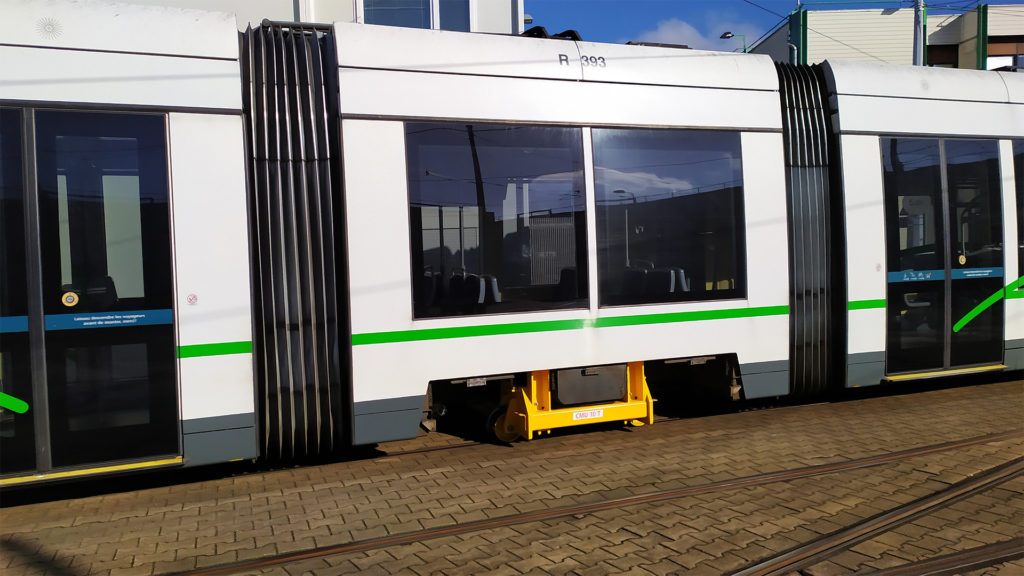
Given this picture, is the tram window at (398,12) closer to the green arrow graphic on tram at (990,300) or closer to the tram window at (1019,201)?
the tram window at (1019,201)

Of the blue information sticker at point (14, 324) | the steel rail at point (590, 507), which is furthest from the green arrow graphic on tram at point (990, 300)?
the blue information sticker at point (14, 324)

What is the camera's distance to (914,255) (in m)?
7.87

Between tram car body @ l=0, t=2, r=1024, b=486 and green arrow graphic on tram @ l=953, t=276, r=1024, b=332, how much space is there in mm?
21

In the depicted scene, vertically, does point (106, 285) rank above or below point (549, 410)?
above

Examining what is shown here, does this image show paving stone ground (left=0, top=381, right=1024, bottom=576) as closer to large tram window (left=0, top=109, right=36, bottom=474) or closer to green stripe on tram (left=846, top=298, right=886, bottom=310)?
large tram window (left=0, top=109, right=36, bottom=474)

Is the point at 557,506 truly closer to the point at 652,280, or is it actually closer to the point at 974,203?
the point at 652,280

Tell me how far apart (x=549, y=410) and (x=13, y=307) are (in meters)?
4.11

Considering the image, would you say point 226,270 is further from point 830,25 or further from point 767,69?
point 830,25

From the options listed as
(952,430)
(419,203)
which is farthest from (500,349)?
(952,430)

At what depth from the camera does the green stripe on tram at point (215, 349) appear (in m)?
5.39

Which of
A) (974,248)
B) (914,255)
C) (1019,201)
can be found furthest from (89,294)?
(1019,201)

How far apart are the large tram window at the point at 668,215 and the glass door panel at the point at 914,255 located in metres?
1.82

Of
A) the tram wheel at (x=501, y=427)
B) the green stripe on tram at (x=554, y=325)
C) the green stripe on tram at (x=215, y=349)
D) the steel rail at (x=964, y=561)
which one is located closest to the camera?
the steel rail at (x=964, y=561)

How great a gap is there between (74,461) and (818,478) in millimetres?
5325
